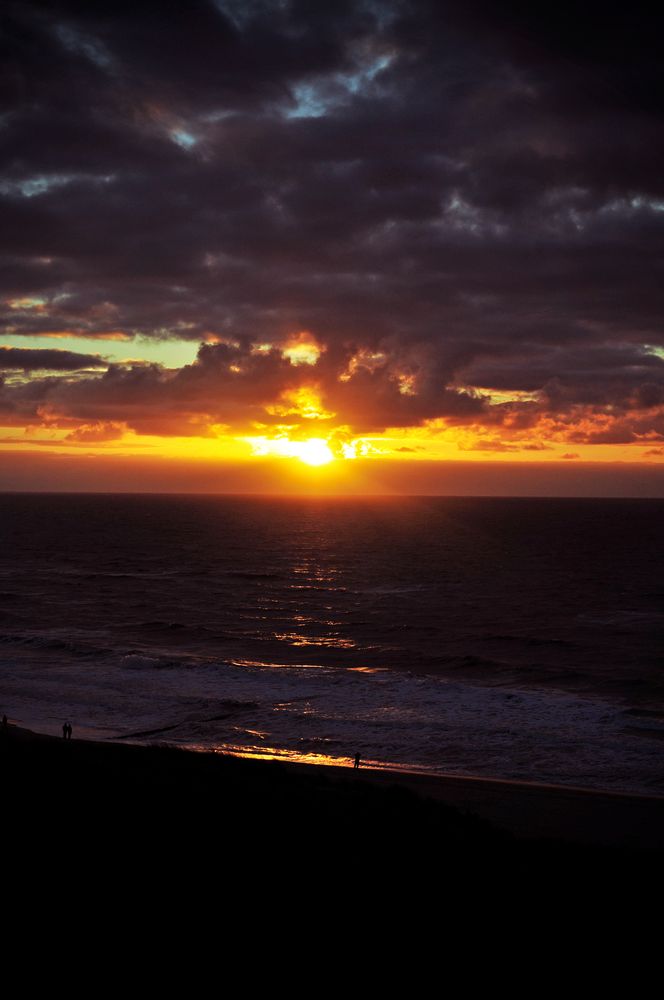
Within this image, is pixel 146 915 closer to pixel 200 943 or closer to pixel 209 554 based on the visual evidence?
pixel 200 943

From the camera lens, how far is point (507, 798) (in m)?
22.0

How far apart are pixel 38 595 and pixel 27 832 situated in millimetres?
60300

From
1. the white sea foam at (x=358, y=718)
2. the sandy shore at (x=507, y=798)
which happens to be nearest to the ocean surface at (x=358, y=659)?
the white sea foam at (x=358, y=718)

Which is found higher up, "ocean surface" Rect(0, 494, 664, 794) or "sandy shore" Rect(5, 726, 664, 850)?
"sandy shore" Rect(5, 726, 664, 850)

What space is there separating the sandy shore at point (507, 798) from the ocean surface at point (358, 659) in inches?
71.0

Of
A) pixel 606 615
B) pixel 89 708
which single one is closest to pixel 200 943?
pixel 89 708

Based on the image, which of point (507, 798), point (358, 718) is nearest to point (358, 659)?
point (358, 718)

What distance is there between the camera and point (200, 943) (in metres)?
9.21

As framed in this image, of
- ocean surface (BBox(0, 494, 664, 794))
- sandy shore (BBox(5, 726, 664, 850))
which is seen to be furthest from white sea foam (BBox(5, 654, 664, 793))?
sandy shore (BBox(5, 726, 664, 850))

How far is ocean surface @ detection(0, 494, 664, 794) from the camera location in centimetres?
2836

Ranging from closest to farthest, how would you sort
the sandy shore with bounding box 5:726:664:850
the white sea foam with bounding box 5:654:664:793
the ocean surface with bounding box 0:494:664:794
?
the sandy shore with bounding box 5:726:664:850, the white sea foam with bounding box 5:654:664:793, the ocean surface with bounding box 0:494:664:794

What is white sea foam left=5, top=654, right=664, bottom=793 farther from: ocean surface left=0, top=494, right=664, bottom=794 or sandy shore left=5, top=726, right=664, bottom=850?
sandy shore left=5, top=726, right=664, bottom=850

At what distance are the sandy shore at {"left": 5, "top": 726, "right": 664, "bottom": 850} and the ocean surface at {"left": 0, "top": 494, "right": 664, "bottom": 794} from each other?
5.91ft

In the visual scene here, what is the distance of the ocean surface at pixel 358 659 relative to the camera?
2836 cm
